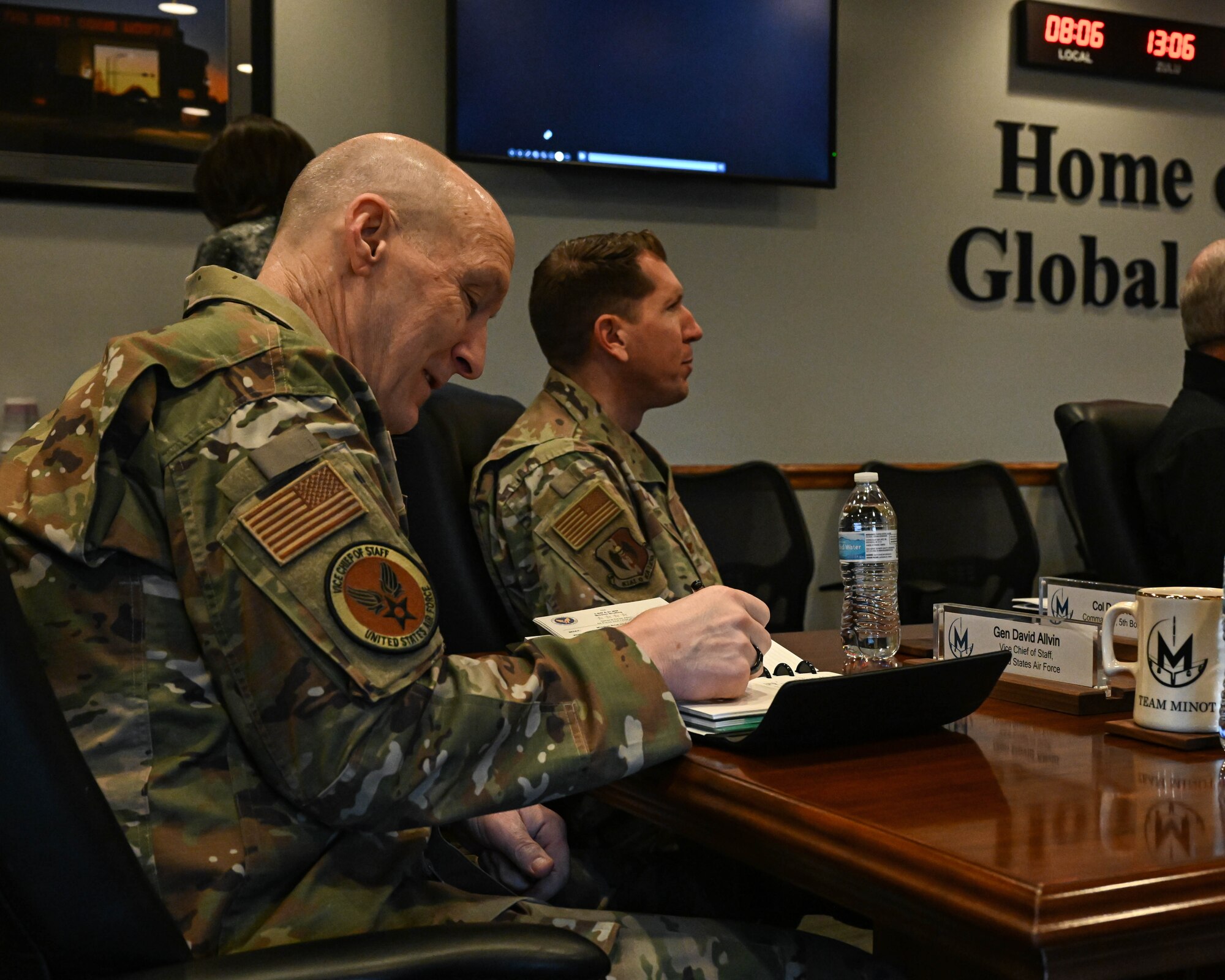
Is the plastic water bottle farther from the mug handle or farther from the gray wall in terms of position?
the gray wall

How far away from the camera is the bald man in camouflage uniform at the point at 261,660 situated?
0.91 m

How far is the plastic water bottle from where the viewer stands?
1649mm

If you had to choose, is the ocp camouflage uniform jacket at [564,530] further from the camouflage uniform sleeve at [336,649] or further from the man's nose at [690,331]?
the camouflage uniform sleeve at [336,649]

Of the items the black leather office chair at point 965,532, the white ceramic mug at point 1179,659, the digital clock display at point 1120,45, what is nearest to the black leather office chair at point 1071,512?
the black leather office chair at point 965,532

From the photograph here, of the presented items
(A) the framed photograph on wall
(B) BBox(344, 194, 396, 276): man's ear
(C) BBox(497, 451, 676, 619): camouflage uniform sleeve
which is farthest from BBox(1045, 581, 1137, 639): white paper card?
(A) the framed photograph on wall

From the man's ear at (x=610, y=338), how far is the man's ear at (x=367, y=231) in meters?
1.10

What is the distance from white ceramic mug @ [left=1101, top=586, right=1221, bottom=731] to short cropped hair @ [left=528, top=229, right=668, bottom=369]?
4.37 feet

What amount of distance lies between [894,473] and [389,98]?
6.65 ft


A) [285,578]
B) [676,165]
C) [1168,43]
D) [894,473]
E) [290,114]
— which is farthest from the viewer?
[1168,43]

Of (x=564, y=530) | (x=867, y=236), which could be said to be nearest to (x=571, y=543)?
(x=564, y=530)

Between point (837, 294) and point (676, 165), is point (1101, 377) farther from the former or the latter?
point (676, 165)

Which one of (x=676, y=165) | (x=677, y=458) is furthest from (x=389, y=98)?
(x=677, y=458)

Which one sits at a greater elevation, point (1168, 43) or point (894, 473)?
point (1168, 43)

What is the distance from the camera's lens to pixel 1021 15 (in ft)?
14.5
